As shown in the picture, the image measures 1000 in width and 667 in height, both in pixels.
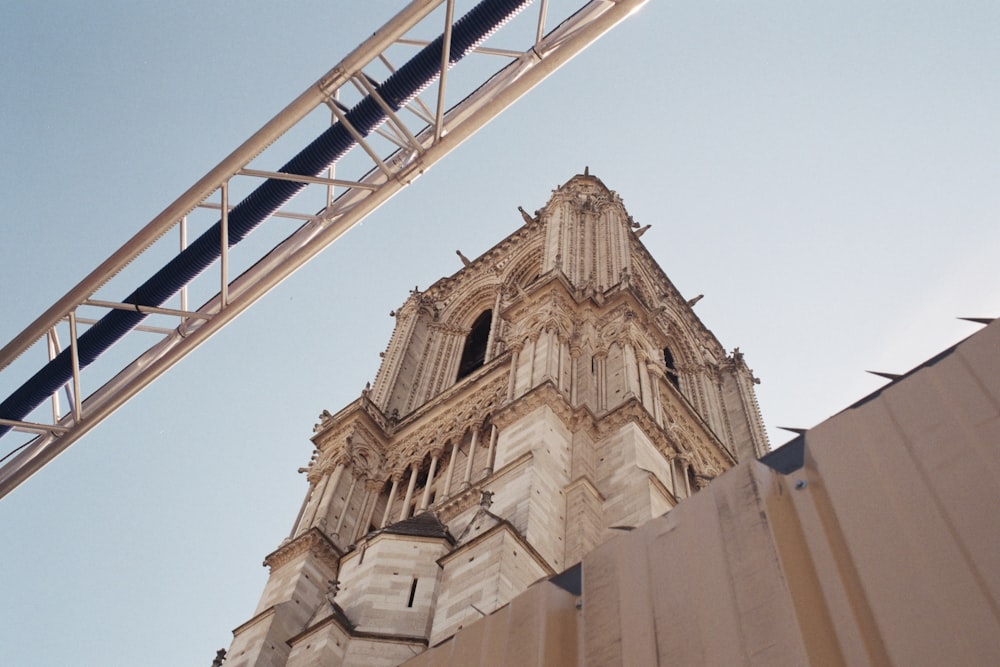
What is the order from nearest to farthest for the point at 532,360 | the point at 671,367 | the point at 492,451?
1. the point at 492,451
2. the point at 532,360
3. the point at 671,367

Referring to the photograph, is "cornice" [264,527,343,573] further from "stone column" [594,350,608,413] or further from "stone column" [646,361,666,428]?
"stone column" [646,361,666,428]

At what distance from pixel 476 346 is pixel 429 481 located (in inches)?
455

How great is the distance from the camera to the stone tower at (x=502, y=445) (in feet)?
55.7

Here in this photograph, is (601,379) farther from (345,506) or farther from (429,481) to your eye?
(345,506)

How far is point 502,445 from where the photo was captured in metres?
20.8

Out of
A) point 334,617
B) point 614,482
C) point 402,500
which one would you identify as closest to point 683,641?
point 334,617

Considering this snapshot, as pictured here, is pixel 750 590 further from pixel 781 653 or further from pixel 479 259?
pixel 479 259

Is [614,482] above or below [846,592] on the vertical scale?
above

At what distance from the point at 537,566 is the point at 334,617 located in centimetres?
382

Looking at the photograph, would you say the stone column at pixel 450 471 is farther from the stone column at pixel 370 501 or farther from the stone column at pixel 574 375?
the stone column at pixel 574 375

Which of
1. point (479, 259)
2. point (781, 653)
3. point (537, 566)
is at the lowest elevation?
point (781, 653)

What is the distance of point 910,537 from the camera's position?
6.47m

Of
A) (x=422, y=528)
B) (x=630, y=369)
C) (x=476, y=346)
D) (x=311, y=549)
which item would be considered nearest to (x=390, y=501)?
(x=311, y=549)

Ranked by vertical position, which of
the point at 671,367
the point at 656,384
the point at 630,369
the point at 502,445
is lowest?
the point at 502,445
